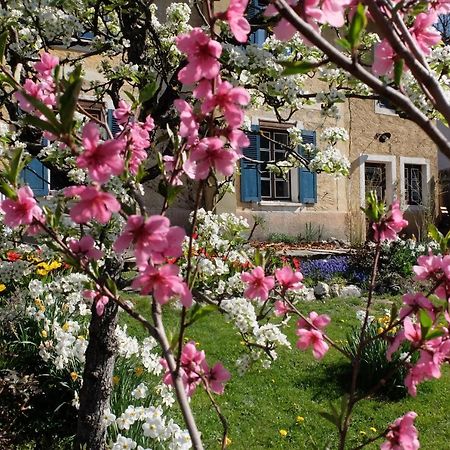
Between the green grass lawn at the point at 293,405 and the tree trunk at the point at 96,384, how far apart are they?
0.95 meters

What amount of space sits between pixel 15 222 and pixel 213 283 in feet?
5.70

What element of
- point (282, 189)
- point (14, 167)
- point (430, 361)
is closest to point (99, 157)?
point (14, 167)

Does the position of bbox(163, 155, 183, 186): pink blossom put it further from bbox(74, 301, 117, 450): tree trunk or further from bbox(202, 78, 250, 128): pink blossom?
bbox(74, 301, 117, 450): tree trunk

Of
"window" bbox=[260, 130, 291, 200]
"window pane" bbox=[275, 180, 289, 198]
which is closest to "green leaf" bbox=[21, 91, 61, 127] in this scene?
"window" bbox=[260, 130, 291, 200]

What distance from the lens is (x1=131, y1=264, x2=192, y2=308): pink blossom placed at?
98 centimetres

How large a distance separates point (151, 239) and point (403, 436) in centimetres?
77

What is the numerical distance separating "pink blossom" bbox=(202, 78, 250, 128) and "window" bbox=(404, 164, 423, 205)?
47.9 feet

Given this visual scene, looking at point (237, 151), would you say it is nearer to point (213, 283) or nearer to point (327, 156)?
point (213, 283)

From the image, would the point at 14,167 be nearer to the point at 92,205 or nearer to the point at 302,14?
the point at 92,205

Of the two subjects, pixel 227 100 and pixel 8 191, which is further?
pixel 8 191

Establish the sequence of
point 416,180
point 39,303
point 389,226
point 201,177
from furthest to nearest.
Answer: point 416,180 < point 39,303 < point 389,226 < point 201,177

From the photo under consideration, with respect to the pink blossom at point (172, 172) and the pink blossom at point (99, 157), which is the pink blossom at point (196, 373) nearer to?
the pink blossom at point (172, 172)

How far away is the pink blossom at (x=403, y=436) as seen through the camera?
49.6 inches

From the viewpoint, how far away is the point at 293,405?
419 centimetres
